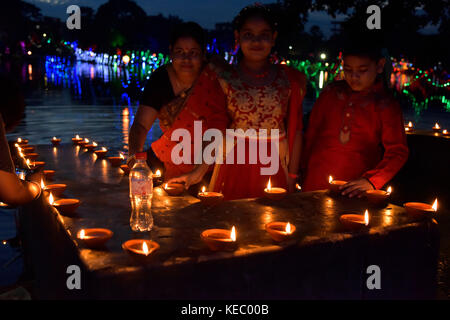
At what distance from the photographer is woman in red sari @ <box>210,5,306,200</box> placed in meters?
3.07

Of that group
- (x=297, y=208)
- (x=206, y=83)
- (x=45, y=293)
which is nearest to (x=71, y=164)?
(x=45, y=293)

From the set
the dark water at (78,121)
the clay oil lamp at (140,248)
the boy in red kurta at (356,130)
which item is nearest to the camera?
the clay oil lamp at (140,248)

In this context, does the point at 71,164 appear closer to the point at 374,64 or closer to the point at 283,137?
the point at 283,137

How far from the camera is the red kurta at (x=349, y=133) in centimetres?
332

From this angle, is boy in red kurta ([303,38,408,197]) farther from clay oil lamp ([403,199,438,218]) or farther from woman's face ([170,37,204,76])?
woman's face ([170,37,204,76])

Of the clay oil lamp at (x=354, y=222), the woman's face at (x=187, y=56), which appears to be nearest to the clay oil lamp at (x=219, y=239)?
the clay oil lamp at (x=354, y=222)

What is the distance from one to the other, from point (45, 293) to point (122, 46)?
81.5m

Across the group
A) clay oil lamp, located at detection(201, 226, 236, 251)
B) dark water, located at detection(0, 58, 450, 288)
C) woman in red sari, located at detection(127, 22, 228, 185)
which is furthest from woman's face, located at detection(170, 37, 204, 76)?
dark water, located at detection(0, 58, 450, 288)

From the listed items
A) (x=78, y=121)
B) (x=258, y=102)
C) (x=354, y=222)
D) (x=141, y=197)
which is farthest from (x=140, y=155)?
(x=78, y=121)

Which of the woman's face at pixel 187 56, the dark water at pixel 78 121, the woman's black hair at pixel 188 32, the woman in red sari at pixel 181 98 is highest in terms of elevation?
→ the woman's black hair at pixel 188 32

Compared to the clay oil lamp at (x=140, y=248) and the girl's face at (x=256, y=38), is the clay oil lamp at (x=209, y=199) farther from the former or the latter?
the girl's face at (x=256, y=38)

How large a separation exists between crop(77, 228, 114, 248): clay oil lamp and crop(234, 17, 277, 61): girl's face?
1.79 m

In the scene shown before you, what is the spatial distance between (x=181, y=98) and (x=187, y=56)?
410mm

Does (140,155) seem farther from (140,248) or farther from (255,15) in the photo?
(255,15)
